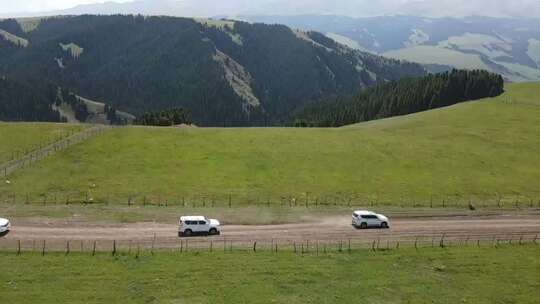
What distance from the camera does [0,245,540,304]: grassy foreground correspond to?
44.6 meters

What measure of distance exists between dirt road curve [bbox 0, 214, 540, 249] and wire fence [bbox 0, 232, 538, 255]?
11cm

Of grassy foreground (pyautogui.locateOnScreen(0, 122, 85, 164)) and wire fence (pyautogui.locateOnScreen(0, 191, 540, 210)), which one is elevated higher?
grassy foreground (pyautogui.locateOnScreen(0, 122, 85, 164))

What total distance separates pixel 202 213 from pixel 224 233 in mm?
8230

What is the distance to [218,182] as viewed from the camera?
3123 inches

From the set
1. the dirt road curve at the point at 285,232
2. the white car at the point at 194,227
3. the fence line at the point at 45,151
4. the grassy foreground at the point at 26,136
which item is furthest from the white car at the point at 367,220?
the grassy foreground at the point at 26,136

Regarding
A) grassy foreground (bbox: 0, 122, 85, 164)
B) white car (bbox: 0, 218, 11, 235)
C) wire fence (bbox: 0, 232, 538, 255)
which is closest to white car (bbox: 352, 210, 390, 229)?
wire fence (bbox: 0, 232, 538, 255)

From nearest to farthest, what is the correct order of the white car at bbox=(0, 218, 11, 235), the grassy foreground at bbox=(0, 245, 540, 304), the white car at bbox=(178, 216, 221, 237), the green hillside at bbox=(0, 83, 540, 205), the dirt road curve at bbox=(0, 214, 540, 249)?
the grassy foreground at bbox=(0, 245, 540, 304) → the white car at bbox=(0, 218, 11, 235) → the dirt road curve at bbox=(0, 214, 540, 249) → the white car at bbox=(178, 216, 221, 237) → the green hillside at bbox=(0, 83, 540, 205)

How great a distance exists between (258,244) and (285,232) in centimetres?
545

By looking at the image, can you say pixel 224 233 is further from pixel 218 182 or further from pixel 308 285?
pixel 218 182

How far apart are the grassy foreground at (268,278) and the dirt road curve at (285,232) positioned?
4.42 m

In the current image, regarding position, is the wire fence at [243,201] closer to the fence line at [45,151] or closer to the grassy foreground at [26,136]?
the fence line at [45,151]

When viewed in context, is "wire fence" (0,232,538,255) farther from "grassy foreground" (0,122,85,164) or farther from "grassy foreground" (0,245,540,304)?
"grassy foreground" (0,122,85,164)

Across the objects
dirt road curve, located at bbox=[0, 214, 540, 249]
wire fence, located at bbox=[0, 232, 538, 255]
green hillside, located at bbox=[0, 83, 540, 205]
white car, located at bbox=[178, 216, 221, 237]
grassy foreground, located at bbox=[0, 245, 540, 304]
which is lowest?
grassy foreground, located at bbox=[0, 245, 540, 304]

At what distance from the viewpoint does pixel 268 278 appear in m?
48.6
